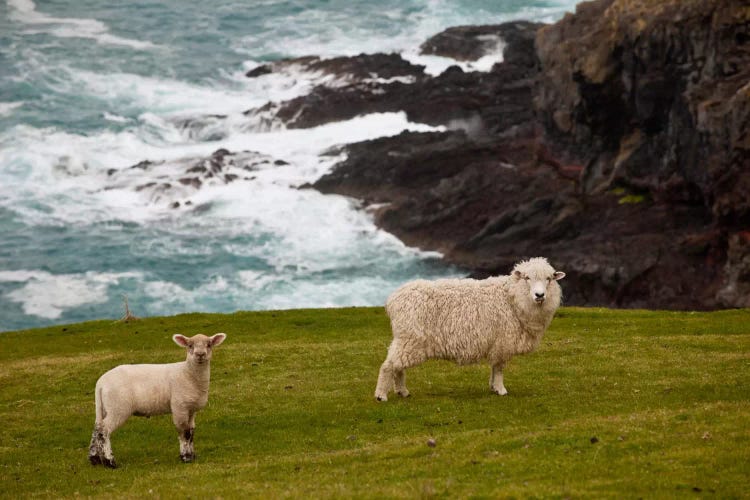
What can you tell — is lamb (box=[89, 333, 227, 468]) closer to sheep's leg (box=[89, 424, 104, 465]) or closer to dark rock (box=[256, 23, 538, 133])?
sheep's leg (box=[89, 424, 104, 465])

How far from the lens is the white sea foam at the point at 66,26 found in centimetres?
11481

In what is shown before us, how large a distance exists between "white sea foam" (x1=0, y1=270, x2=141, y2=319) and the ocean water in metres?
0.14

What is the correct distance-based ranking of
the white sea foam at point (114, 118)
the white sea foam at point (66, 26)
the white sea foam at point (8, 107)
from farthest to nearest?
the white sea foam at point (66, 26), the white sea foam at point (8, 107), the white sea foam at point (114, 118)

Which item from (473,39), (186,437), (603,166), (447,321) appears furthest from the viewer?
(473,39)

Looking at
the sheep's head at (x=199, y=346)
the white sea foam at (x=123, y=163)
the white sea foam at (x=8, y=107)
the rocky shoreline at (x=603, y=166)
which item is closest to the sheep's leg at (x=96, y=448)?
the sheep's head at (x=199, y=346)

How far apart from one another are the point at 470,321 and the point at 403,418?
2.66 m

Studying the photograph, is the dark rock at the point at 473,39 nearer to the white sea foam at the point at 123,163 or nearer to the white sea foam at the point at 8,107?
the white sea foam at the point at 123,163

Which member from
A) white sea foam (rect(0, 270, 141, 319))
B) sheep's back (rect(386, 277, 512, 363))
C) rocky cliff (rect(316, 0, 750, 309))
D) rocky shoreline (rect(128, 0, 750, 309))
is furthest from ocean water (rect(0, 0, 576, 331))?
sheep's back (rect(386, 277, 512, 363))

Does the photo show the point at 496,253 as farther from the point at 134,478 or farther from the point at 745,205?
the point at 134,478

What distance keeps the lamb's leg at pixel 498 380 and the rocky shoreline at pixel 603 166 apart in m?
27.3

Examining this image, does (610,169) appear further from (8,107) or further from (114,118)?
(8,107)

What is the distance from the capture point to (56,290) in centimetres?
6531

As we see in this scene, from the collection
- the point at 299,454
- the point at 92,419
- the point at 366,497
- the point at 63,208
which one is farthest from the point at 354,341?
the point at 63,208

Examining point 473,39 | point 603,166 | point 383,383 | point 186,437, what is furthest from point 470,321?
point 473,39
